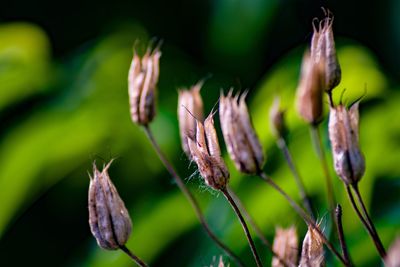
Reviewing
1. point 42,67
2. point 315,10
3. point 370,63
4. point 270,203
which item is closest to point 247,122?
point 270,203

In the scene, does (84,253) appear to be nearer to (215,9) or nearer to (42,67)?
(42,67)

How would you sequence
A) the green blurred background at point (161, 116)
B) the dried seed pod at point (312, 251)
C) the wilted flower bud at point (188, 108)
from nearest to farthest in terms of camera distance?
the dried seed pod at point (312, 251), the wilted flower bud at point (188, 108), the green blurred background at point (161, 116)

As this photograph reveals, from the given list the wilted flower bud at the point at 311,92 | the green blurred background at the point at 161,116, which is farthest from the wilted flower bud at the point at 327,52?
the green blurred background at the point at 161,116

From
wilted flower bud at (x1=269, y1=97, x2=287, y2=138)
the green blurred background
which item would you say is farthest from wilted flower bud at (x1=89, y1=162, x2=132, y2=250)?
the green blurred background

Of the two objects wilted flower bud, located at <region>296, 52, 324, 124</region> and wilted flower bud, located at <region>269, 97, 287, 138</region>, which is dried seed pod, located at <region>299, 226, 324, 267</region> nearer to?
wilted flower bud, located at <region>296, 52, 324, 124</region>

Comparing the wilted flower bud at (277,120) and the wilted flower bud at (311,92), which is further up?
the wilted flower bud at (311,92)

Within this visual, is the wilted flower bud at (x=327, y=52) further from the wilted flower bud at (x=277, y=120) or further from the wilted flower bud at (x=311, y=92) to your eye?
the wilted flower bud at (x=277, y=120)

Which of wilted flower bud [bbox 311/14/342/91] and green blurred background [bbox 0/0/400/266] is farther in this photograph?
green blurred background [bbox 0/0/400/266]
